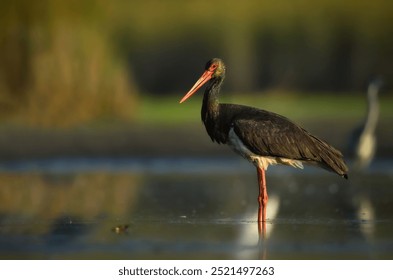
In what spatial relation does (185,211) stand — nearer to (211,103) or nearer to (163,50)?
(211,103)

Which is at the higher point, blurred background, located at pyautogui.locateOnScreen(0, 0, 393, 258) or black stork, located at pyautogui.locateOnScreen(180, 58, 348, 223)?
blurred background, located at pyautogui.locateOnScreen(0, 0, 393, 258)

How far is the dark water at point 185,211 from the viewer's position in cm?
820

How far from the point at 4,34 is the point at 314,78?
5574 millimetres

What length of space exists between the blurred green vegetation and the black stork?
256 inches

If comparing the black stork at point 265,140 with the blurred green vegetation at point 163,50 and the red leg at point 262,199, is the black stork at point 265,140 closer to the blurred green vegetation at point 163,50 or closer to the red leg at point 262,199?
the red leg at point 262,199

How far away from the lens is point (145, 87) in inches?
805

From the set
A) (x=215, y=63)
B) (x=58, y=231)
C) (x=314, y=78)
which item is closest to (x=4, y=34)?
(x=314, y=78)

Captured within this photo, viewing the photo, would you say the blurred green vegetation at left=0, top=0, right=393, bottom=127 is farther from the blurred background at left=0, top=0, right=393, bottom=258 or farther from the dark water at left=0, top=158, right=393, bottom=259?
the dark water at left=0, top=158, right=393, bottom=259

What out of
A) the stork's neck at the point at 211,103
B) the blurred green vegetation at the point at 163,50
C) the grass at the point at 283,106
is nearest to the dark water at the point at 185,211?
the stork's neck at the point at 211,103

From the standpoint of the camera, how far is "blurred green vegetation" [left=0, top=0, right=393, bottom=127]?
1656cm

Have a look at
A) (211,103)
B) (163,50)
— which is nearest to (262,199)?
(211,103)

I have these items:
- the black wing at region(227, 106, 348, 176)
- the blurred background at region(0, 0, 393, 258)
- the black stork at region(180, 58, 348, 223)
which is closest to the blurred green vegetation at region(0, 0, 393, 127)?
the blurred background at region(0, 0, 393, 258)

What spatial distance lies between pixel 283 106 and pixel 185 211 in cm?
853

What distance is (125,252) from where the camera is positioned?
320 inches
